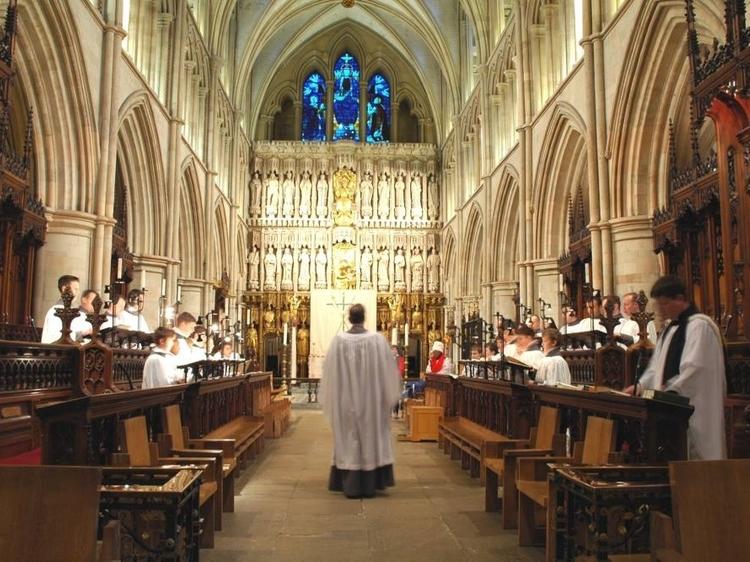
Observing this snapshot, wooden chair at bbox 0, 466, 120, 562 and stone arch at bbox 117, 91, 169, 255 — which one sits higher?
stone arch at bbox 117, 91, 169, 255

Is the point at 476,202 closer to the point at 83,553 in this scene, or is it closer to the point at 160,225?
the point at 160,225

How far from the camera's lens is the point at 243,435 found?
785 cm

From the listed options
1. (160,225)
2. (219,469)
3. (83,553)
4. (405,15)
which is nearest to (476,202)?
(405,15)

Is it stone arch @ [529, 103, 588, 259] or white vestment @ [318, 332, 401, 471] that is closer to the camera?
white vestment @ [318, 332, 401, 471]

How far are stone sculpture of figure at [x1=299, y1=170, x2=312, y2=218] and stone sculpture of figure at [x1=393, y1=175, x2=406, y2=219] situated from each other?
11.8ft

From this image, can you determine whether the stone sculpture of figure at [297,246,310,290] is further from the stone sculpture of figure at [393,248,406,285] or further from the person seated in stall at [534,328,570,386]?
the person seated in stall at [534,328,570,386]

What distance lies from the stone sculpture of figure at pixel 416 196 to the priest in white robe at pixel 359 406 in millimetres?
23040

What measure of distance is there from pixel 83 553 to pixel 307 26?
97.5 feet

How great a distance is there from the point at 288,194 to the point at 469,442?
2308cm

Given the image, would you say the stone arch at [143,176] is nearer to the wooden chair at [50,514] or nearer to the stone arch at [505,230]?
the stone arch at [505,230]

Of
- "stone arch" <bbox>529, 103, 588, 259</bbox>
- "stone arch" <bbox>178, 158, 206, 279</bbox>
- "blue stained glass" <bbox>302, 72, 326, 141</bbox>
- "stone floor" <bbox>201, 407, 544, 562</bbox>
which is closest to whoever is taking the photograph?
"stone floor" <bbox>201, 407, 544, 562</bbox>

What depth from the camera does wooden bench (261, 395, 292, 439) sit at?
11086 mm

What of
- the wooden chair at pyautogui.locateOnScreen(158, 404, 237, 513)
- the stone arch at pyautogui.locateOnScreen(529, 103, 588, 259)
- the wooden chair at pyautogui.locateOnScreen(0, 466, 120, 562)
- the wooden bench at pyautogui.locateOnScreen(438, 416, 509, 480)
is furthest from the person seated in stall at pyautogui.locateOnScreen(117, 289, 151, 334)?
the stone arch at pyautogui.locateOnScreen(529, 103, 588, 259)

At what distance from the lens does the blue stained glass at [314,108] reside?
31.0 meters
